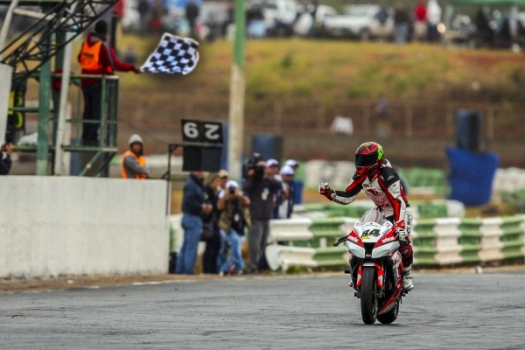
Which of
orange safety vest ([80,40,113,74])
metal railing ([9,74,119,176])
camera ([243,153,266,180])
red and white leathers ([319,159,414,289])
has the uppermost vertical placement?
orange safety vest ([80,40,113,74])

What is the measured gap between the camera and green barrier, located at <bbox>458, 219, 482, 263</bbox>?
79.4ft

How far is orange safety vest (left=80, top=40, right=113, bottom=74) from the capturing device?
19103 mm

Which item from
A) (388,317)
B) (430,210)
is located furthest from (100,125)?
(430,210)

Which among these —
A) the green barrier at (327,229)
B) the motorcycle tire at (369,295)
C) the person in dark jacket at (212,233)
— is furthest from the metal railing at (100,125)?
the motorcycle tire at (369,295)

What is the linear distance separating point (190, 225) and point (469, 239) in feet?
20.3

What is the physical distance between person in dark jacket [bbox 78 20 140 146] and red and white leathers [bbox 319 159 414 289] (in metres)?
7.12

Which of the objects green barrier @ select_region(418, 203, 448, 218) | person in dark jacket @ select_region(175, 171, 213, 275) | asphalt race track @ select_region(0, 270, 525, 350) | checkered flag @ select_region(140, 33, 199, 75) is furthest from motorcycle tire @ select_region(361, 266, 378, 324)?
green barrier @ select_region(418, 203, 448, 218)

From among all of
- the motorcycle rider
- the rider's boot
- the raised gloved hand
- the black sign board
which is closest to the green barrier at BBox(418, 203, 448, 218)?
the black sign board

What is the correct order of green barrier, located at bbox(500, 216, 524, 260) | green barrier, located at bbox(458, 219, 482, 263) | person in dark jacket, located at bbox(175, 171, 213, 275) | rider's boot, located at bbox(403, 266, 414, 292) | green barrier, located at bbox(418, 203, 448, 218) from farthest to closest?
green barrier, located at bbox(418, 203, 448, 218)
green barrier, located at bbox(500, 216, 524, 260)
green barrier, located at bbox(458, 219, 482, 263)
person in dark jacket, located at bbox(175, 171, 213, 275)
rider's boot, located at bbox(403, 266, 414, 292)

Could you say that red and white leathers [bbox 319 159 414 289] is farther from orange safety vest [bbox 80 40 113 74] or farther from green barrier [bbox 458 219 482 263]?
green barrier [bbox 458 219 482 263]

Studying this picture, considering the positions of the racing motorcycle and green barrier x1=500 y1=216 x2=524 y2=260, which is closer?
the racing motorcycle

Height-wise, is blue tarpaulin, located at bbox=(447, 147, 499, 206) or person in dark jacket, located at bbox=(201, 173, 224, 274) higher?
blue tarpaulin, located at bbox=(447, 147, 499, 206)

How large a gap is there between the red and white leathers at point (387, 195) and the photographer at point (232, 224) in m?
8.67

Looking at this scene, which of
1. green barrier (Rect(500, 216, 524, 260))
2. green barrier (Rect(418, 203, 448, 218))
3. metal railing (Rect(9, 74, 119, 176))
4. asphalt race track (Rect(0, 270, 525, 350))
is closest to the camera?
asphalt race track (Rect(0, 270, 525, 350))
